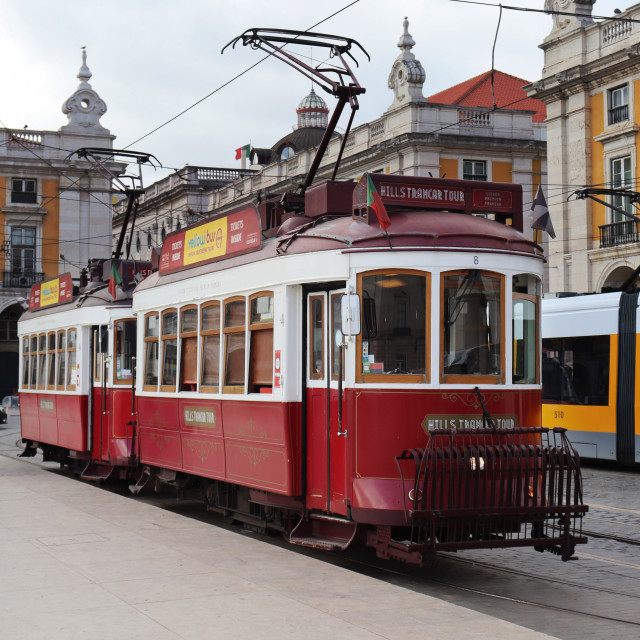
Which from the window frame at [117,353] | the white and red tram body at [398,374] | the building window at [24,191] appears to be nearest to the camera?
the white and red tram body at [398,374]

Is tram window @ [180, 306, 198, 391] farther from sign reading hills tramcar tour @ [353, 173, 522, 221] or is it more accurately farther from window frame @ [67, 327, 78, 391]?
window frame @ [67, 327, 78, 391]

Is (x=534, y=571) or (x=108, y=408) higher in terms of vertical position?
(x=108, y=408)

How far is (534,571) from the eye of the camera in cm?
955

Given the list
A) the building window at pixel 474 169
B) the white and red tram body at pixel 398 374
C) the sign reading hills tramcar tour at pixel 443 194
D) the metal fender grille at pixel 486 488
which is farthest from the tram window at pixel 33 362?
the building window at pixel 474 169

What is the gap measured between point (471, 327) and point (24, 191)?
1958 inches

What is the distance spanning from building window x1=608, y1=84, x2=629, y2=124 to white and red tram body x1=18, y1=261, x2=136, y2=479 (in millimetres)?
21134

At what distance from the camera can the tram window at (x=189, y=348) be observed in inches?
465

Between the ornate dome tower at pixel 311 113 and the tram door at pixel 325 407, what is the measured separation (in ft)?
218

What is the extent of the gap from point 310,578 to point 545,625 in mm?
1723

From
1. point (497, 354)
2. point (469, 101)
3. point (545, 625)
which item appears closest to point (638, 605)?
point (545, 625)

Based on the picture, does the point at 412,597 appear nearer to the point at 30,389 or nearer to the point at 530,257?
the point at 530,257

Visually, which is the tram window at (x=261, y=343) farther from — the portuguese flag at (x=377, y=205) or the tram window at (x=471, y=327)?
the tram window at (x=471, y=327)

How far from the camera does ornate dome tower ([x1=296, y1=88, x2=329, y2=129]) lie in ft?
249

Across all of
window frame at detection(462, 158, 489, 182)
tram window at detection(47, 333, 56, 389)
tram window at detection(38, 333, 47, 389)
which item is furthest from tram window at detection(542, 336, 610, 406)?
window frame at detection(462, 158, 489, 182)
